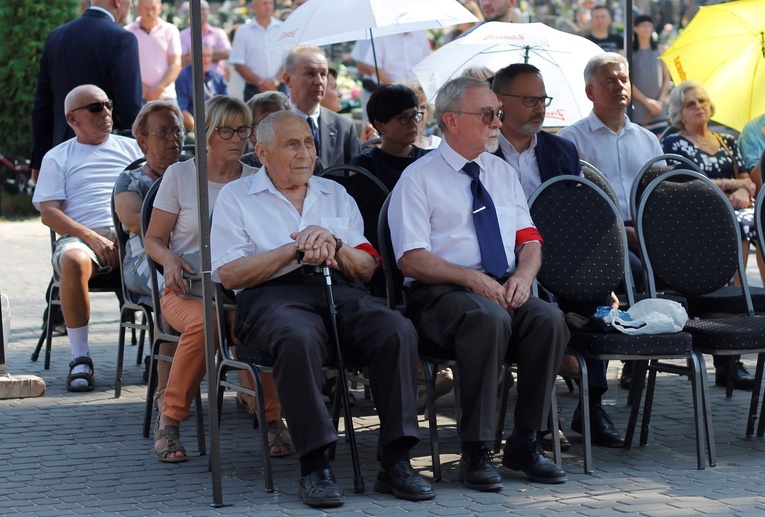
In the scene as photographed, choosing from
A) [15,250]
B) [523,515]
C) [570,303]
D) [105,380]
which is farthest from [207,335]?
[15,250]

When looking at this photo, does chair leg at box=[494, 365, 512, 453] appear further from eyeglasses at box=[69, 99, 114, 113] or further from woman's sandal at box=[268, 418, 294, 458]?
eyeglasses at box=[69, 99, 114, 113]

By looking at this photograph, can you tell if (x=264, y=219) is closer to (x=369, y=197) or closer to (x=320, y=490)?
(x=369, y=197)

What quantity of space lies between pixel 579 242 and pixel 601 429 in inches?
36.5

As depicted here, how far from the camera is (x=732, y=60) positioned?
916 centimetres

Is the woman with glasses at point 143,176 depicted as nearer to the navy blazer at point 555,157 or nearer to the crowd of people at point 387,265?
the crowd of people at point 387,265

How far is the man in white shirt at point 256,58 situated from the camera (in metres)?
13.5

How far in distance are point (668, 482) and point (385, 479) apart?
1230 millimetres

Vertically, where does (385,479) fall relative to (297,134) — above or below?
below

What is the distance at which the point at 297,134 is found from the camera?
225 inches

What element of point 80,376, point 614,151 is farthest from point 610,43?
point 80,376

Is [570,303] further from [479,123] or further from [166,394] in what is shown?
[166,394]

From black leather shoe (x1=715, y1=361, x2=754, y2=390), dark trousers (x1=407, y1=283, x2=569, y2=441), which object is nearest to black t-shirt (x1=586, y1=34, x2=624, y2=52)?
black leather shoe (x1=715, y1=361, x2=754, y2=390)

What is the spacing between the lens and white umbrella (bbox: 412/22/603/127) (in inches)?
328

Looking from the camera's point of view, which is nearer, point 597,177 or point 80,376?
point 597,177
